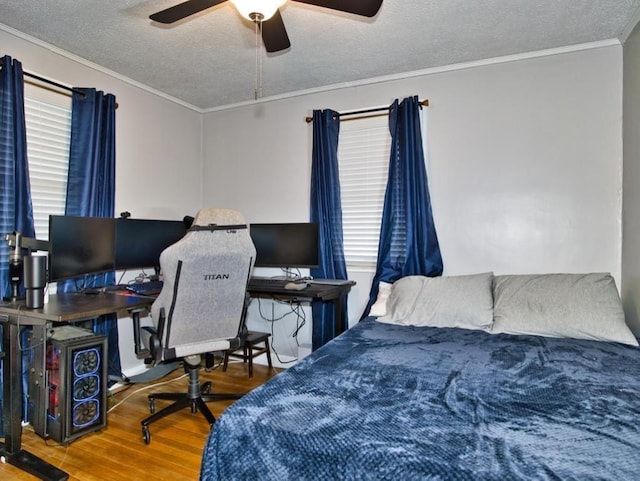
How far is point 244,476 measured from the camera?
1139mm

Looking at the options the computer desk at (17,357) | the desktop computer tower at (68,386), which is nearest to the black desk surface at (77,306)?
the computer desk at (17,357)

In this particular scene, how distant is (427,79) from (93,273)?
2894 millimetres

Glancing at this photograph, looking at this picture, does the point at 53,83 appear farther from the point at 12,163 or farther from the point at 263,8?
the point at 263,8

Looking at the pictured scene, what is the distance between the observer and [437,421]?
3.98ft

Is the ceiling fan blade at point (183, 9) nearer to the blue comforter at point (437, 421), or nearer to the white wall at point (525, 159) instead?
the blue comforter at point (437, 421)

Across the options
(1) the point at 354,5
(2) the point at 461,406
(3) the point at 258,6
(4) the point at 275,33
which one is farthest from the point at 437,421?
(4) the point at 275,33

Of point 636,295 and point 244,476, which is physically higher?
point 636,295

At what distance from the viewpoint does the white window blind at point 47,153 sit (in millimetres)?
2666

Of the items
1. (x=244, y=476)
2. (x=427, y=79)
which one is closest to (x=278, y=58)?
(x=427, y=79)

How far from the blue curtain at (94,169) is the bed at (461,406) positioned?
1.94m

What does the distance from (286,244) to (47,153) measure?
186 cm

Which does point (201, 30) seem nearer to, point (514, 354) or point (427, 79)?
point (427, 79)

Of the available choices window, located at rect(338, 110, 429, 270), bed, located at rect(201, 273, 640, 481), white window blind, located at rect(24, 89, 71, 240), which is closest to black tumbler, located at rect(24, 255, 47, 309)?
white window blind, located at rect(24, 89, 71, 240)

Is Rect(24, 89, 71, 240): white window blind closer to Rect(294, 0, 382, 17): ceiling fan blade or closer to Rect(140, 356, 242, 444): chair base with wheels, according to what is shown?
Rect(140, 356, 242, 444): chair base with wheels
